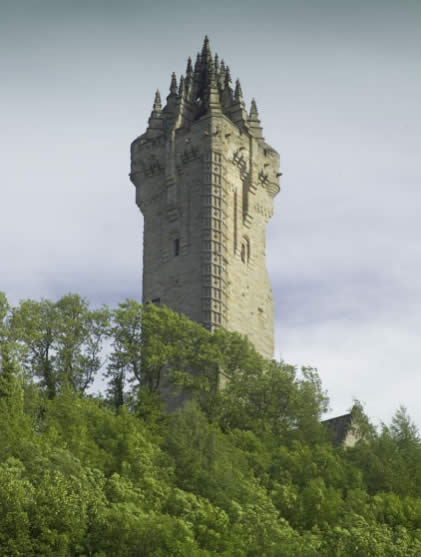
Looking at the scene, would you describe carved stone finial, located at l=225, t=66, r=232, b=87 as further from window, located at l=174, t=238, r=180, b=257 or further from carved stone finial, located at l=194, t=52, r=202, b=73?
window, located at l=174, t=238, r=180, b=257

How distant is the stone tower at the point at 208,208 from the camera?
67.1 m

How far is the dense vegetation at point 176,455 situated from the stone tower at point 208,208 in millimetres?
7777

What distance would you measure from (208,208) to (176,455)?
26.8 m

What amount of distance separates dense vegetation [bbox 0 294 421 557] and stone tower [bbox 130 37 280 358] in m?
7.78

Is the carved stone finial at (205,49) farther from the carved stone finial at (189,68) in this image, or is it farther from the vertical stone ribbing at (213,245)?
the vertical stone ribbing at (213,245)

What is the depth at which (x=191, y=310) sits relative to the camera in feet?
216

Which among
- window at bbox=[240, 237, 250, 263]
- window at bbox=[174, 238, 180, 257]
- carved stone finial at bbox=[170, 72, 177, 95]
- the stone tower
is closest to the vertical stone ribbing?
the stone tower

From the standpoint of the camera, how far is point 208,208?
6831 centimetres

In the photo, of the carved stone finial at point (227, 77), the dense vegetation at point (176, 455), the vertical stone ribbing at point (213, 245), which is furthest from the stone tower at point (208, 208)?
the dense vegetation at point (176, 455)

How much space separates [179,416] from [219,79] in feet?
124

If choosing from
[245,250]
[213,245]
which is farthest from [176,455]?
[245,250]

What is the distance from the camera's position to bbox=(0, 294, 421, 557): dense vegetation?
107 ft

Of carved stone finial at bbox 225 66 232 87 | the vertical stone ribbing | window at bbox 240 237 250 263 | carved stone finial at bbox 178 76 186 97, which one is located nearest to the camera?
the vertical stone ribbing

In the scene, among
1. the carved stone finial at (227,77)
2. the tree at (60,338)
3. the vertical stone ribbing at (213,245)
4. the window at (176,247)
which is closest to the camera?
the tree at (60,338)
